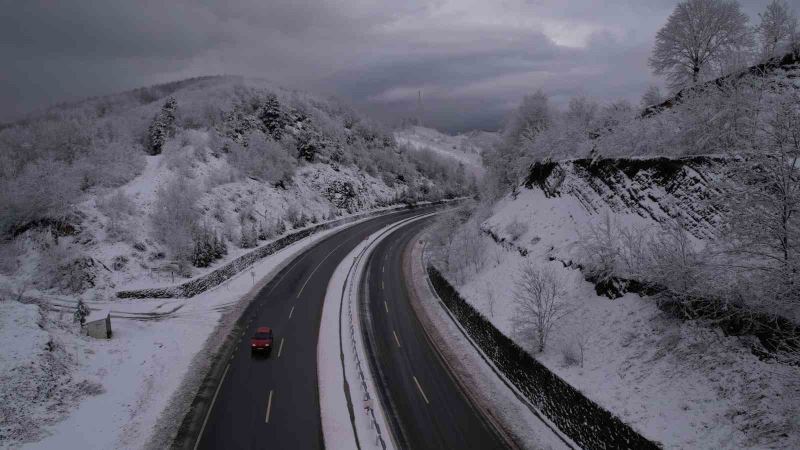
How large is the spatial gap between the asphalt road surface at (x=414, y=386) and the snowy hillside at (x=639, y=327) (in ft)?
14.9

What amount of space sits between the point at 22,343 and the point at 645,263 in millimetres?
30301

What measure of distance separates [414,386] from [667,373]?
39.2 ft

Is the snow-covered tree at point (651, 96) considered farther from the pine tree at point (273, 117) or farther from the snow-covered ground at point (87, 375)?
the pine tree at point (273, 117)

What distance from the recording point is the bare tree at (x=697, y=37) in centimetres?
3172

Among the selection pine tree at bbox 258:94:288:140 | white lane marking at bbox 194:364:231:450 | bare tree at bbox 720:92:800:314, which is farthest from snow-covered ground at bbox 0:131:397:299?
bare tree at bbox 720:92:800:314

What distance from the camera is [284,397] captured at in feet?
65.8

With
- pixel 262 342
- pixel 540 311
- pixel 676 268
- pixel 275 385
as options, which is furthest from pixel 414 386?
pixel 676 268

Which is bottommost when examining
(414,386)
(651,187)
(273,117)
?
(414,386)

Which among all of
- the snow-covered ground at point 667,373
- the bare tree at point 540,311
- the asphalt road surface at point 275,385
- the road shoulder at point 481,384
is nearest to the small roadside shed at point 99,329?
the asphalt road surface at point 275,385

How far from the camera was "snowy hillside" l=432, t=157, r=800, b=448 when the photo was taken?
12.2 meters

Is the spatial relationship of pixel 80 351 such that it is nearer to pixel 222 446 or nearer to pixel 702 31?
pixel 222 446

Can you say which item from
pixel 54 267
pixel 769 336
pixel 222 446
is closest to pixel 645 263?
pixel 769 336

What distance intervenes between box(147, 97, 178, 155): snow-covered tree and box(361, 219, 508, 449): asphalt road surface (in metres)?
45.8

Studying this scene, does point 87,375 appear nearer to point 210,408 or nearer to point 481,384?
point 210,408
